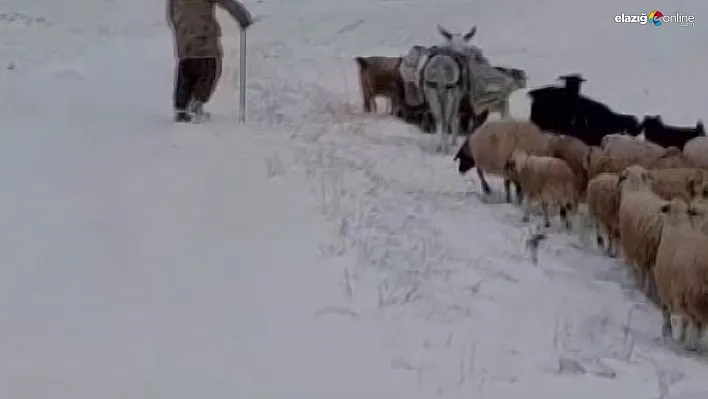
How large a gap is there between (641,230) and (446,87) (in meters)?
5.00

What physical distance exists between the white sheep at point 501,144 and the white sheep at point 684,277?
2.72 metres

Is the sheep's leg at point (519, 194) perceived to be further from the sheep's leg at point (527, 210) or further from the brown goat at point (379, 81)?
the brown goat at point (379, 81)

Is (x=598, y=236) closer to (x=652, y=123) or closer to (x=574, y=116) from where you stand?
(x=652, y=123)

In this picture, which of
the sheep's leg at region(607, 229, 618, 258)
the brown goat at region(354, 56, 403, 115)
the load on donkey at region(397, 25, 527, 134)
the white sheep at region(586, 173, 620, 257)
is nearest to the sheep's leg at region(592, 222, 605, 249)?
the white sheep at region(586, 173, 620, 257)

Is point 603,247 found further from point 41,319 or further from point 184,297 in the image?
point 41,319

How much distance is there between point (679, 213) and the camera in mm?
5965

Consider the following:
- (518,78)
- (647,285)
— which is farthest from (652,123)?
(647,285)

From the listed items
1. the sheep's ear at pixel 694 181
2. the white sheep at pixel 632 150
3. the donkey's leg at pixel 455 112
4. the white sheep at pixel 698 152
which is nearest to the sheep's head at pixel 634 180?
the sheep's ear at pixel 694 181

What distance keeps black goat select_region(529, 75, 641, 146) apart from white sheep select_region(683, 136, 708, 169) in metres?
1.40

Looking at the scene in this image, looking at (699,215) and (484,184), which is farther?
(484,184)

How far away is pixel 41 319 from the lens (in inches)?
204

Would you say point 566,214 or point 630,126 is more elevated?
point 630,126

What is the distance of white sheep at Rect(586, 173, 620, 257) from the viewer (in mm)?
6945

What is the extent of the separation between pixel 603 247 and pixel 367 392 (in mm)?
3017
